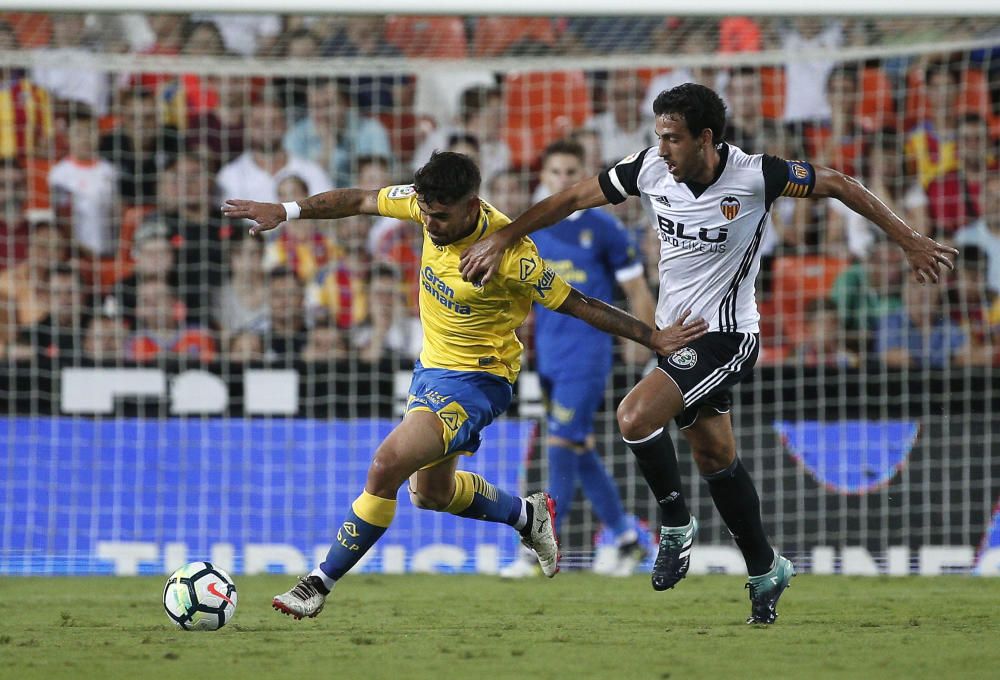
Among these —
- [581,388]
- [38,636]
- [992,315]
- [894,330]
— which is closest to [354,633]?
[38,636]

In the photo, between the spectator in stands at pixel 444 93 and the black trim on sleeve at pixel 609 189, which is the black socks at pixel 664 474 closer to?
the black trim on sleeve at pixel 609 189

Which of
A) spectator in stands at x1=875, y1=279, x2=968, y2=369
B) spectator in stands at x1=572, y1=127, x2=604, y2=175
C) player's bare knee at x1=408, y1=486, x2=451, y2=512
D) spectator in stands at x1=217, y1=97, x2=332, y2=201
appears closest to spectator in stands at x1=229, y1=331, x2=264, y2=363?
spectator in stands at x1=217, y1=97, x2=332, y2=201

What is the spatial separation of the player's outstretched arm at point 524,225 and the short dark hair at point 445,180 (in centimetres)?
22

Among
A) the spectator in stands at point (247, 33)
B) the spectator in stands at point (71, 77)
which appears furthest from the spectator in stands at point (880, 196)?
the spectator in stands at point (71, 77)

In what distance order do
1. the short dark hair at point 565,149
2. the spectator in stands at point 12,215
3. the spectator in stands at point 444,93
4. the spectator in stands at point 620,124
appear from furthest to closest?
1. the spectator in stands at point 444,93
2. the spectator in stands at point 620,124
3. the spectator in stands at point 12,215
4. the short dark hair at point 565,149

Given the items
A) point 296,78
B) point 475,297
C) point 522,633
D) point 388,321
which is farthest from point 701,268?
point 296,78

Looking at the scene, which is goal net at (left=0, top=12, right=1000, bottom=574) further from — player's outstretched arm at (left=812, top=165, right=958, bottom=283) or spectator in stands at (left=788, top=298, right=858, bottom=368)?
player's outstretched arm at (left=812, top=165, right=958, bottom=283)

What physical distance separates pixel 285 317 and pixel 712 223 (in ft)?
16.6

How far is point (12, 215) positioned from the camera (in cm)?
1068

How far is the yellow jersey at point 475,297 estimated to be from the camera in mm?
5707

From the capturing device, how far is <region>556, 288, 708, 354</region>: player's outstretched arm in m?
5.61

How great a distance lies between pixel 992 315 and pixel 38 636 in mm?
7268

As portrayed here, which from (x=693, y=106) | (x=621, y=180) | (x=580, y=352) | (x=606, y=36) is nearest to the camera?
(x=693, y=106)

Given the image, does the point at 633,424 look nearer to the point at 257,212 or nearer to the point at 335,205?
the point at 335,205
